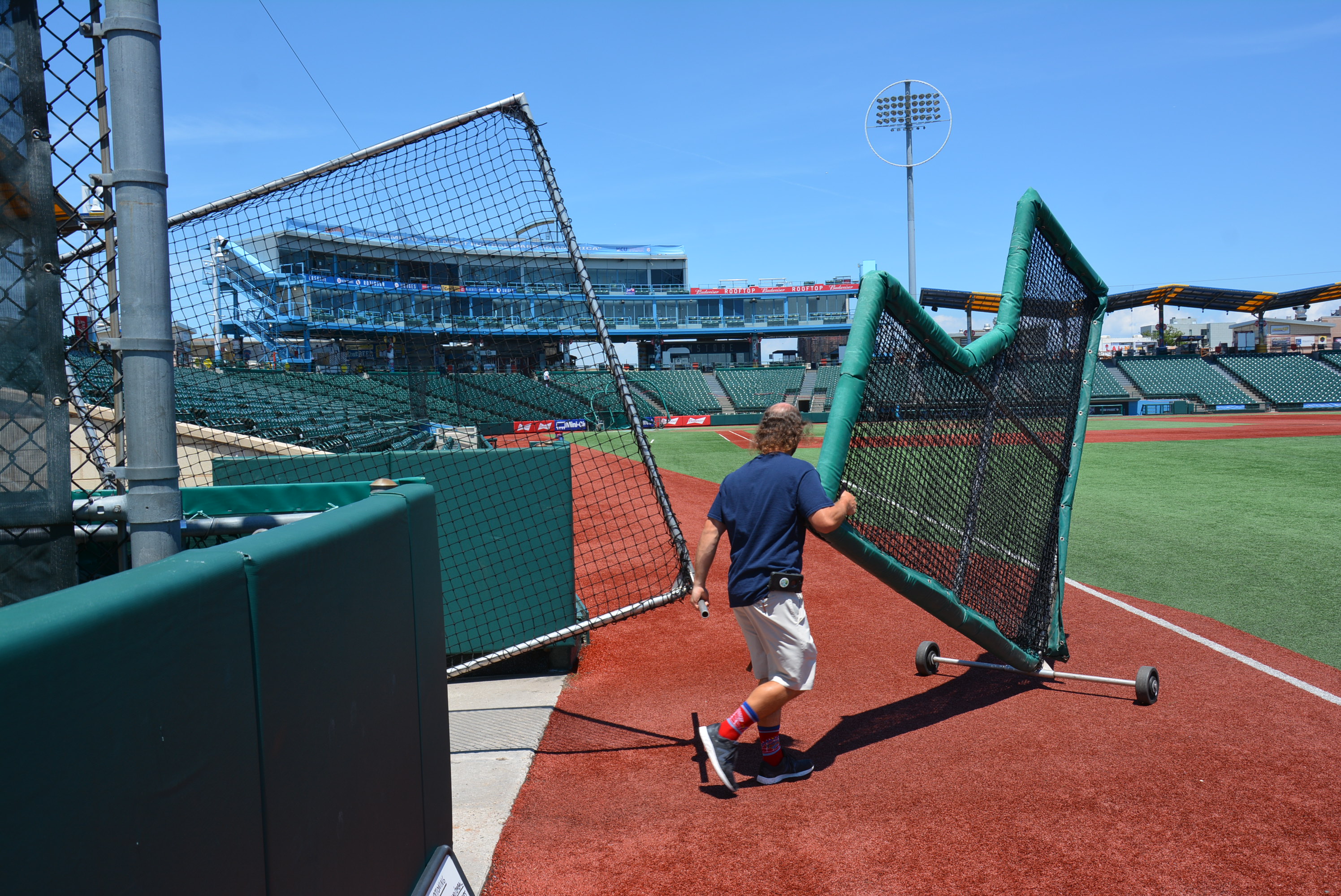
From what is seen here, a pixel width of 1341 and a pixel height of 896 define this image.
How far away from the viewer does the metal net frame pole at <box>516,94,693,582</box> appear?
4.52 m

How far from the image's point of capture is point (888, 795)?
3.88m

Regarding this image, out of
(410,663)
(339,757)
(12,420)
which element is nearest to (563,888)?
(410,663)

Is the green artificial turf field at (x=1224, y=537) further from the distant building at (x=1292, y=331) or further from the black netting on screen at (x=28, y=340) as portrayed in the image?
the distant building at (x=1292, y=331)

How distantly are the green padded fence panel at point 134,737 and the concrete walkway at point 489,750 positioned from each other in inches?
78.0

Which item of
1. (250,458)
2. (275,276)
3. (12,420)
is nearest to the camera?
(12,420)

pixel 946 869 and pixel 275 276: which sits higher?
pixel 275 276

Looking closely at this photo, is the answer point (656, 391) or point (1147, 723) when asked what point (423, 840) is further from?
point (656, 391)

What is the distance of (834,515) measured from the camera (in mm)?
3674

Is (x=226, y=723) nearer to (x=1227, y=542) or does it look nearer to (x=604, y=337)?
(x=604, y=337)

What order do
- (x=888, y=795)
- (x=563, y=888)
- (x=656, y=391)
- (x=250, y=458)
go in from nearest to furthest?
(x=563, y=888)
(x=888, y=795)
(x=250, y=458)
(x=656, y=391)

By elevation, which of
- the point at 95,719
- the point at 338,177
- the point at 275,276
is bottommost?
the point at 95,719

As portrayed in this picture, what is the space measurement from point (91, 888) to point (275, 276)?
202 inches

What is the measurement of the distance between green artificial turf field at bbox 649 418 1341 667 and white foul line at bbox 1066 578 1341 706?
323mm

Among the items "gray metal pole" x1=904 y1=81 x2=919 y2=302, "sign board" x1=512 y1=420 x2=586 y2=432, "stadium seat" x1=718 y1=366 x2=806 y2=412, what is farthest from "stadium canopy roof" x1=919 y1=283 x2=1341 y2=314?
"sign board" x1=512 y1=420 x2=586 y2=432
